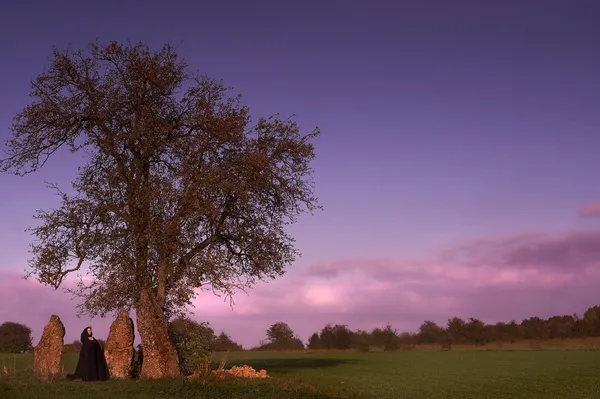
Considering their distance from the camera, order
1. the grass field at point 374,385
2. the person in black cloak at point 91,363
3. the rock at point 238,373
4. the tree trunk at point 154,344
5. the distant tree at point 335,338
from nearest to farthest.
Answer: the grass field at point 374,385 → the rock at point 238,373 → the person in black cloak at point 91,363 → the tree trunk at point 154,344 → the distant tree at point 335,338

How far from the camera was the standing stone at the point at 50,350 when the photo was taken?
31.2 m

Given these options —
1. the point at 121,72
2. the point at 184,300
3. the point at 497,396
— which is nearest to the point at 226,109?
the point at 121,72

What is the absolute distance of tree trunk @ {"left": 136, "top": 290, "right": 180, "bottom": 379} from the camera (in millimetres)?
30234

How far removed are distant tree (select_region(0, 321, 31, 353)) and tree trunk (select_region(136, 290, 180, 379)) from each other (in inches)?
1824

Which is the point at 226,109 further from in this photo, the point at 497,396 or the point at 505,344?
the point at 505,344

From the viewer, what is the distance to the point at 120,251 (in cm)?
3244

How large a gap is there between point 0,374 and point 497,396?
76.8ft

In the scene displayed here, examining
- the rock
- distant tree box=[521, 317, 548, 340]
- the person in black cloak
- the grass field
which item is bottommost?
the grass field

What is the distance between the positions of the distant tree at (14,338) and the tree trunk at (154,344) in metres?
46.3

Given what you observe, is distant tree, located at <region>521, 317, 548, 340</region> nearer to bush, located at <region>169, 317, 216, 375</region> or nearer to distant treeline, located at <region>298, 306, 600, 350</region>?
distant treeline, located at <region>298, 306, 600, 350</region>

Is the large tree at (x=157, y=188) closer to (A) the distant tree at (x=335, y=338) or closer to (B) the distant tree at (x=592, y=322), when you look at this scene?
(A) the distant tree at (x=335, y=338)

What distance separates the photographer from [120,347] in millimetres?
30953

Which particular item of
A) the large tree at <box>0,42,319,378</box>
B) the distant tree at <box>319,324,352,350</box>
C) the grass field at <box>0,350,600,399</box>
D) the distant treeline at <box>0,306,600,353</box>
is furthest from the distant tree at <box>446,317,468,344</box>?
the large tree at <box>0,42,319,378</box>

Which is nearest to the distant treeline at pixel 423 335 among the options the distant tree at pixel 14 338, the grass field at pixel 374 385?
the distant tree at pixel 14 338
